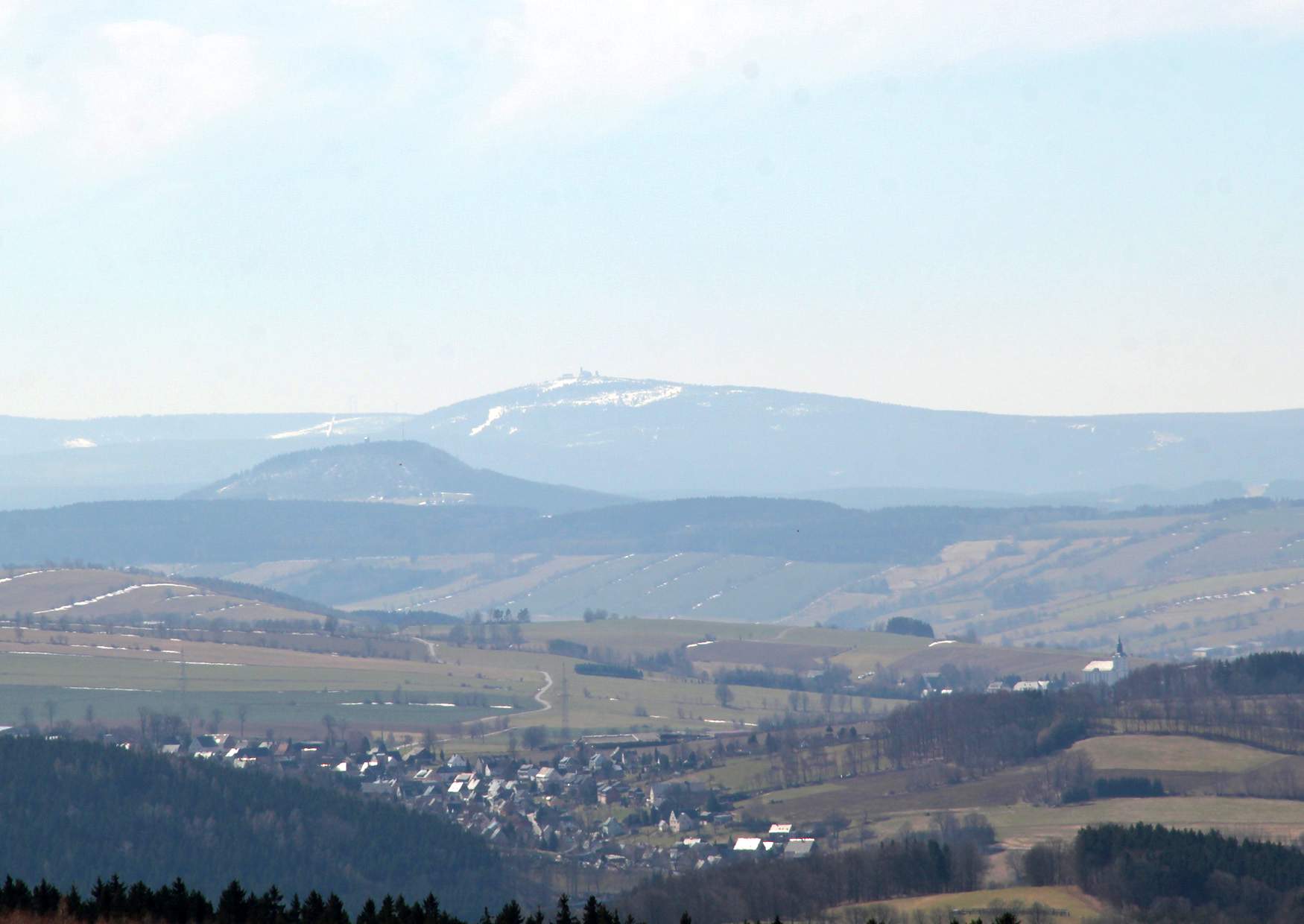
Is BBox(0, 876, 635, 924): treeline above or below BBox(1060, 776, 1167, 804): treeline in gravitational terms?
above

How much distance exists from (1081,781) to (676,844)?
31.0m

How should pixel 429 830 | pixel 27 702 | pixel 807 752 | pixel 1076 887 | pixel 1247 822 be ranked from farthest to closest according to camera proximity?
pixel 27 702
pixel 807 752
pixel 429 830
pixel 1247 822
pixel 1076 887

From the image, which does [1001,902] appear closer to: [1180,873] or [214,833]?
[1180,873]

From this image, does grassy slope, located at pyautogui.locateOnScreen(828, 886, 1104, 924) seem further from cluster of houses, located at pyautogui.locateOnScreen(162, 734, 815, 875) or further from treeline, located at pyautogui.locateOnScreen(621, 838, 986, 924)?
cluster of houses, located at pyautogui.locateOnScreen(162, 734, 815, 875)

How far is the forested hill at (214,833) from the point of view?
140 meters

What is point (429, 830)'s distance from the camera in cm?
14825

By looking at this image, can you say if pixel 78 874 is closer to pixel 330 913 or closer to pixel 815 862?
pixel 815 862

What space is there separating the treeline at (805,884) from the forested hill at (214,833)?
16.1 m

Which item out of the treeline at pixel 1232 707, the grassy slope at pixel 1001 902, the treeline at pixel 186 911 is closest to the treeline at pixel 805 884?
the grassy slope at pixel 1001 902

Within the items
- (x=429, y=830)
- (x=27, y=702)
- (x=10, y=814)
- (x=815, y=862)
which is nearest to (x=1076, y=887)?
(x=815, y=862)

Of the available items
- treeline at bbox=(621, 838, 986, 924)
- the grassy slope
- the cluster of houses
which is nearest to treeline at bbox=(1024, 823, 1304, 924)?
the grassy slope

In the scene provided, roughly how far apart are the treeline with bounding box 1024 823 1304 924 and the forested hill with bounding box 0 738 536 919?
111 ft

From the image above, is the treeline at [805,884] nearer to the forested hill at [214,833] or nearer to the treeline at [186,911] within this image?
the forested hill at [214,833]

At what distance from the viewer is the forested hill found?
458 feet
